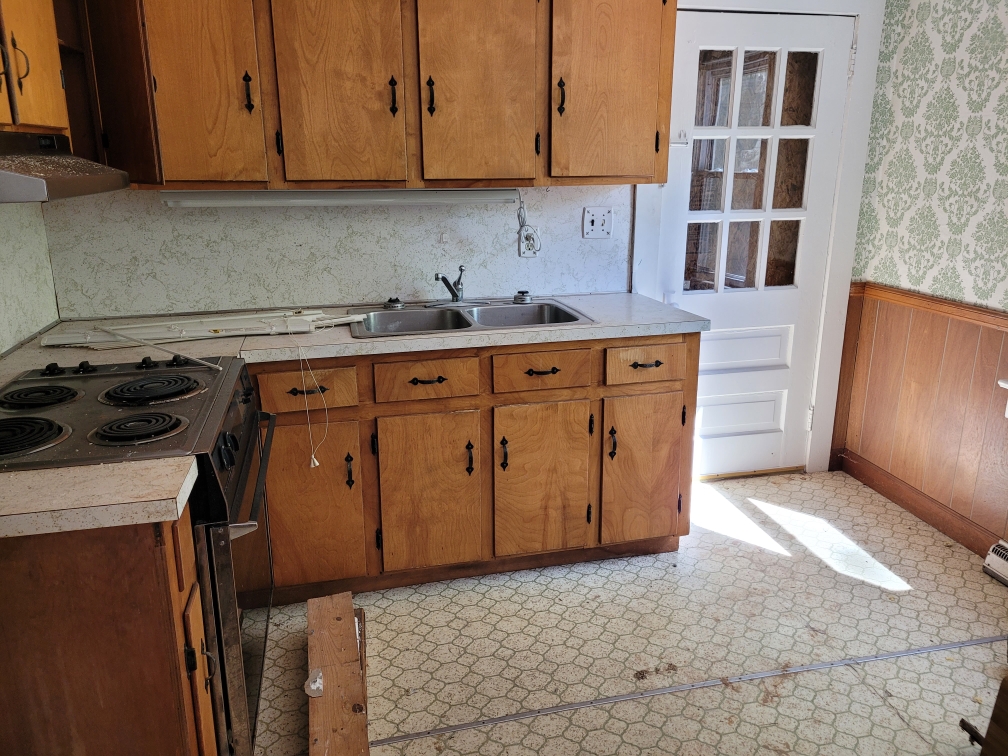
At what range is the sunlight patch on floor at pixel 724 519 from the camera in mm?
2930

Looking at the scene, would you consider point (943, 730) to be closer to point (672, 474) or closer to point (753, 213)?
point (672, 474)

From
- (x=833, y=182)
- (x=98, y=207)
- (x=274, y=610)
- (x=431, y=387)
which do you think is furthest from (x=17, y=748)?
(x=833, y=182)

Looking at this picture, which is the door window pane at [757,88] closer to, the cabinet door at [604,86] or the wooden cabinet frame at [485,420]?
Result: the cabinet door at [604,86]

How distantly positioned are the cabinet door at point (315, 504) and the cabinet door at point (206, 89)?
888 millimetres

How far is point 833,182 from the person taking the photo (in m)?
3.25

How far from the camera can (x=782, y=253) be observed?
332cm

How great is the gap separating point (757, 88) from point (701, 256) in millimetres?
726

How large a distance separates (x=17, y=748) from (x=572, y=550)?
1.83 meters

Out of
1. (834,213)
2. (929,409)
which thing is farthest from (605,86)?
(929,409)

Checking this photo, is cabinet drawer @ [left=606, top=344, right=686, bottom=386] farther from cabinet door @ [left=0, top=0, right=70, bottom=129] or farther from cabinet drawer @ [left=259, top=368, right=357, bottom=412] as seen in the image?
cabinet door @ [left=0, top=0, right=70, bottom=129]

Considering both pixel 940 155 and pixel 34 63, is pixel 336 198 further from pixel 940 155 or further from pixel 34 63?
pixel 940 155

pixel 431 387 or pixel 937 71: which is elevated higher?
pixel 937 71

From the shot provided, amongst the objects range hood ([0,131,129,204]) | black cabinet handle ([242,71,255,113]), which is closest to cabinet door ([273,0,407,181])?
black cabinet handle ([242,71,255,113])

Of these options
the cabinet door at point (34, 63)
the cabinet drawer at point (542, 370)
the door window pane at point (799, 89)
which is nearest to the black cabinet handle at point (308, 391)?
the cabinet drawer at point (542, 370)
